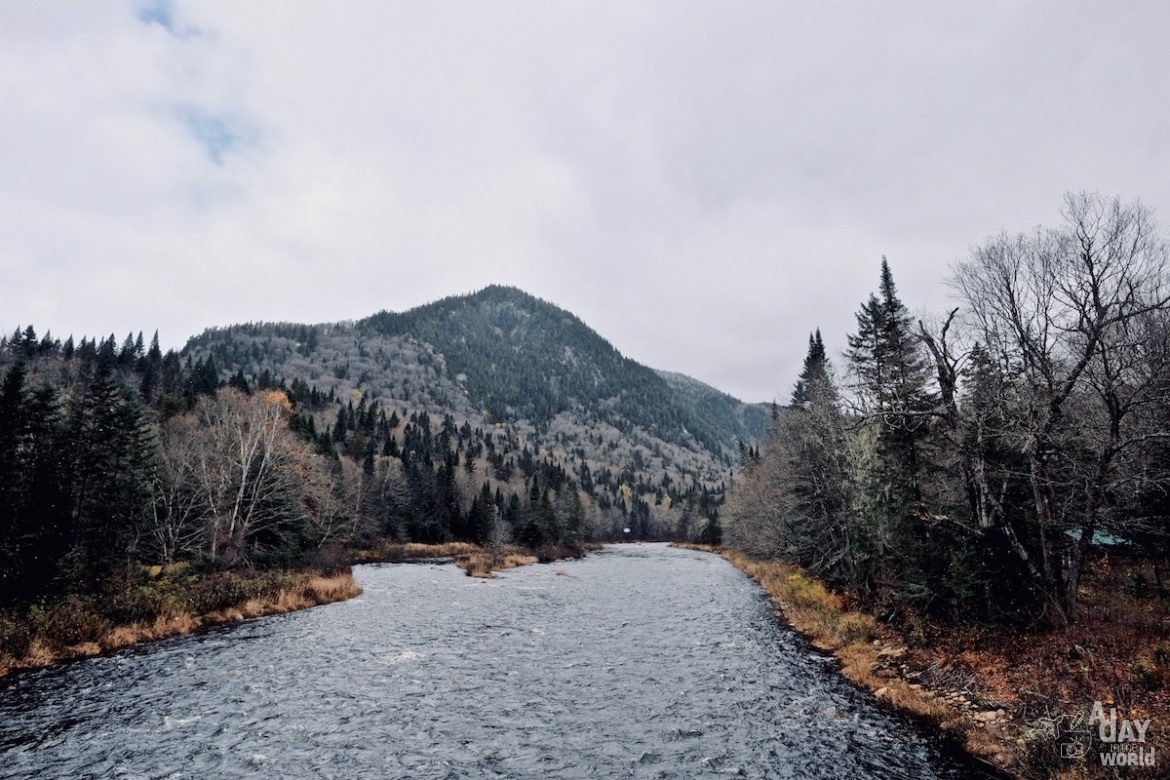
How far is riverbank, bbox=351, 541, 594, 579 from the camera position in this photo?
56.0m

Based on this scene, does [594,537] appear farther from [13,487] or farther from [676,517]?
[13,487]

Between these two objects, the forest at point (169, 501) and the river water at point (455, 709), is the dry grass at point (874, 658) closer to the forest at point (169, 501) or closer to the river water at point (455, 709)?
the river water at point (455, 709)

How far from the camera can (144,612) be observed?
21.3m

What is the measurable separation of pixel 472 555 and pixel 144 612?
49121mm

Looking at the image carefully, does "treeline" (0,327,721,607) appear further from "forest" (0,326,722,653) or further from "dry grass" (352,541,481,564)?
"dry grass" (352,541,481,564)

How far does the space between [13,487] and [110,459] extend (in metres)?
7.50

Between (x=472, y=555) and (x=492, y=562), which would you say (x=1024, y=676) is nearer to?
(x=492, y=562)

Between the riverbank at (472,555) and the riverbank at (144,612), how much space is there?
69.5ft

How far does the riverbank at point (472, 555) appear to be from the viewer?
2205 inches

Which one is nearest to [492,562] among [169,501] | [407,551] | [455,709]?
[407,551]

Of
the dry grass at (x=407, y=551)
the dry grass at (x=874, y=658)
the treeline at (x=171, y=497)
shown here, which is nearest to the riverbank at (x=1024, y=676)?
the dry grass at (x=874, y=658)

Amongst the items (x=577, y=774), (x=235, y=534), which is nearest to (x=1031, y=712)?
(x=577, y=774)

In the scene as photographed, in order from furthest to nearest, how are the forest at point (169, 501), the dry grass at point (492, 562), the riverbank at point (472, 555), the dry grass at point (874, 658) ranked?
the riverbank at point (472, 555), the dry grass at point (492, 562), the forest at point (169, 501), the dry grass at point (874, 658)

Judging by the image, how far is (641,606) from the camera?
3259cm
